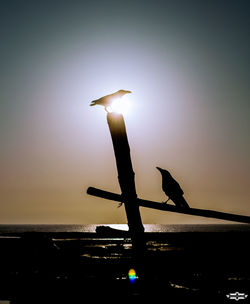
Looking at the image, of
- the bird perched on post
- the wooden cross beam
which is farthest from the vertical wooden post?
the bird perched on post

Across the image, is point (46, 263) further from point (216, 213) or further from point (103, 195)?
point (216, 213)

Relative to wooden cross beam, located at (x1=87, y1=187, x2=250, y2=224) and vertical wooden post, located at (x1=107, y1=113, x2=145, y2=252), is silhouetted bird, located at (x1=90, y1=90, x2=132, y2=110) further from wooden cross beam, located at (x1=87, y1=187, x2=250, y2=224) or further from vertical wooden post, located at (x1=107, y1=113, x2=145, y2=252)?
wooden cross beam, located at (x1=87, y1=187, x2=250, y2=224)

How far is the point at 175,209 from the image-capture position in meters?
5.26

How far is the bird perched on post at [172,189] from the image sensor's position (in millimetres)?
6109

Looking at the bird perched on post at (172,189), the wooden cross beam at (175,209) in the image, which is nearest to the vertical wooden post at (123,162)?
the wooden cross beam at (175,209)

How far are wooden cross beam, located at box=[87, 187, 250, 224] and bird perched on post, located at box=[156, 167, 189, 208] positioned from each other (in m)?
0.76

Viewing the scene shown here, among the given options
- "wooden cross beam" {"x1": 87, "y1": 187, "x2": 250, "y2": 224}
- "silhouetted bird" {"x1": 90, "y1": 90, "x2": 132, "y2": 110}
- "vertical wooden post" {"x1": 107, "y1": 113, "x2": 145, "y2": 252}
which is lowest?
"wooden cross beam" {"x1": 87, "y1": 187, "x2": 250, "y2": 224}

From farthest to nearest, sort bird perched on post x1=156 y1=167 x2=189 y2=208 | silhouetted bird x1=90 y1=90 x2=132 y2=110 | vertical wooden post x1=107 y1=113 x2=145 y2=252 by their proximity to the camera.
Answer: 1. bird perched on post x1=156 y1=167 x2=189 y2=208
2. vertical wooden post x1=107 y1=113 x2=145 y2=252
3. silhouetted bird x1=90 y1=90 x2=132 y2=110

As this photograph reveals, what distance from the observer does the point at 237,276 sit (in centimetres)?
842

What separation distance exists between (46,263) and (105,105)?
268 inches

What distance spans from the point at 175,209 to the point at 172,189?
1014mm

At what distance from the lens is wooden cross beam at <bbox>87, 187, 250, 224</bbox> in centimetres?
505

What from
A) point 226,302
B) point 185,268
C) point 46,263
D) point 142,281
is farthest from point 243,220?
point 46,263

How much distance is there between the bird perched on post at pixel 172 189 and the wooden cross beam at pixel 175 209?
76cm
